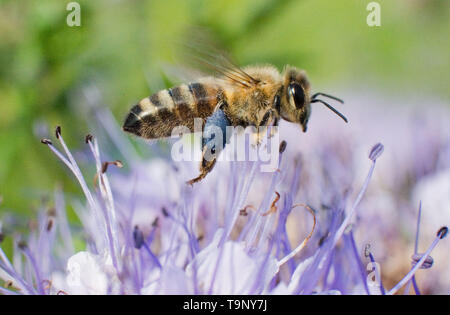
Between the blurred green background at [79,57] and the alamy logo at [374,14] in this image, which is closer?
the blurred green background at [79,57]

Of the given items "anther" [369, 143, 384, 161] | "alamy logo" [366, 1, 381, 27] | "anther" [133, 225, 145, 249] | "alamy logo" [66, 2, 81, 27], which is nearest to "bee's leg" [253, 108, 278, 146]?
"anther" [369, 143, 384, 161]

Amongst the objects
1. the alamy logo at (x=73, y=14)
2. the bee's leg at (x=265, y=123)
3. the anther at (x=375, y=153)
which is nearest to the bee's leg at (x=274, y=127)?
the bee's leg at (x=265, y=123)

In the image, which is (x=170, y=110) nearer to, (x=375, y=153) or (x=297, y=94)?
(x=297, y=94)

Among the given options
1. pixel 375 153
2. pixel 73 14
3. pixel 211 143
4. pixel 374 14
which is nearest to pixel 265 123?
pixel 211 143

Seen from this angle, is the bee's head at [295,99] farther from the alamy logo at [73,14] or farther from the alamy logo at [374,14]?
the alamy logo at [374,14]

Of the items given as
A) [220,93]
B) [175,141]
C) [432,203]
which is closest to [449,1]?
[432,203]

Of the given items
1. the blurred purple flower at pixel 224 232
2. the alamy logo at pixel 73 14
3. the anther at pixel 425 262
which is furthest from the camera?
the alamy logo at pixel 73 14
